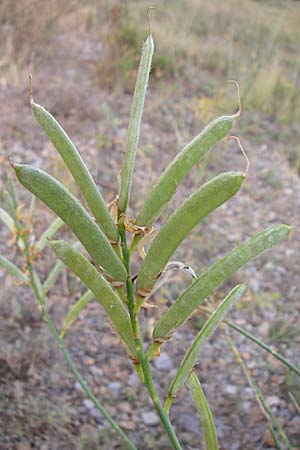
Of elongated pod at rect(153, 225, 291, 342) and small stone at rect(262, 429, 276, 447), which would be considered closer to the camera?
elongated pod at rect(153, 225, 291, 342)

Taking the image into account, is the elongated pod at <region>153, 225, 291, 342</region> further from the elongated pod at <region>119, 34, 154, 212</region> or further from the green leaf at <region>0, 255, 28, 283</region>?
the green leaf at <region>0, 255, 28, 283</region>

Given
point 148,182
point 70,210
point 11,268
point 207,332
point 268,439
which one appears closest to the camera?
point 70,210

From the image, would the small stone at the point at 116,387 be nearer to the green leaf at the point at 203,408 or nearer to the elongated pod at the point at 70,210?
the green leaf at the point at 203,408

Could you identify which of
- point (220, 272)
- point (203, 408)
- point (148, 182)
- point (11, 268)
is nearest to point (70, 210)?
point (220, 272)

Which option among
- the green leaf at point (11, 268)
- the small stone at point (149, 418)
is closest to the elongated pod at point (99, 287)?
the green leaf at point (11, 268)

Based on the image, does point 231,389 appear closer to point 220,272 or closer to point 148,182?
point 148,182

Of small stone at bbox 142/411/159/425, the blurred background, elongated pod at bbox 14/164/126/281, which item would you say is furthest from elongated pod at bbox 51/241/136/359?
small stone at bbox 142/411/159/425

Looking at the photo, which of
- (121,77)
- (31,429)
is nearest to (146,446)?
(31,429)
